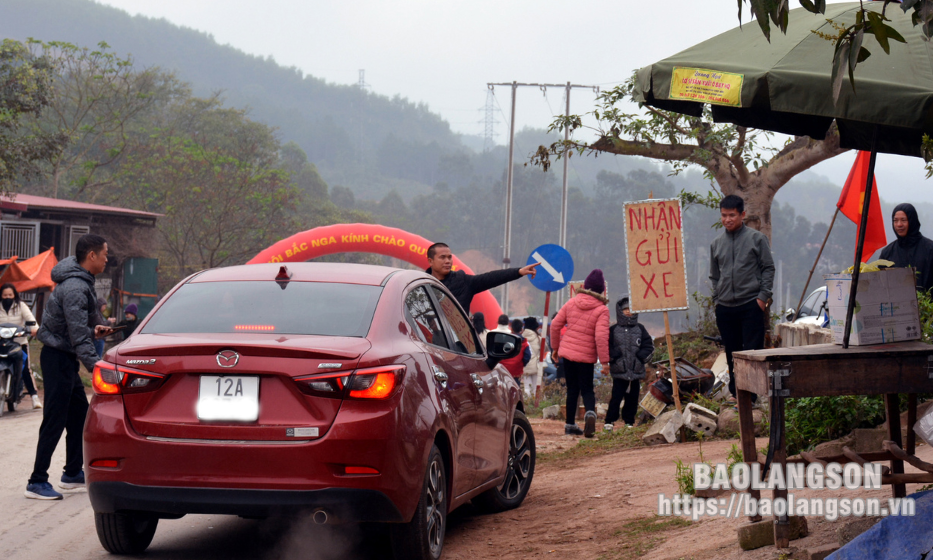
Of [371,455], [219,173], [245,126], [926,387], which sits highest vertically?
[245,126]

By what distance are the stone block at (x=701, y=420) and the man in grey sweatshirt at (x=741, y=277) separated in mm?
1015

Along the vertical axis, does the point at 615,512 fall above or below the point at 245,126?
below

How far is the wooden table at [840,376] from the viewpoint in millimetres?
3924

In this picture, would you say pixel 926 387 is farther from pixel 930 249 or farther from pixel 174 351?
pixel 930 249

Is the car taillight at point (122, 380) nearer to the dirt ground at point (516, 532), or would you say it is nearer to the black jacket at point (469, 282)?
the dirt ground at point (516, 532)

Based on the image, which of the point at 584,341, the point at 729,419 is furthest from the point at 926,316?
the point at 584,341

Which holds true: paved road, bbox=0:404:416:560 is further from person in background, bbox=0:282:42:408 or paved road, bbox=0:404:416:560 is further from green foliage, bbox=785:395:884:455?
person in background, bbox=0:282:42:408

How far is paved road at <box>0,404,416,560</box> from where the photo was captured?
5227 millimetres

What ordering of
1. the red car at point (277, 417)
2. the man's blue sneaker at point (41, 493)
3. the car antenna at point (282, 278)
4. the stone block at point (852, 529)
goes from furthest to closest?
the man's blue sneaker at point (41, 493)
the car antenna at point (282, 278)
the red car at point (277, 417)
the stone block at point (852, 529)

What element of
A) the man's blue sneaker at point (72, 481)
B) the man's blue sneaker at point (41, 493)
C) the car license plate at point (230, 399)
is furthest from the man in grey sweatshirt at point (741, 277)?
the man's blue sneaker at point (41, 493)

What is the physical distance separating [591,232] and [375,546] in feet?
320

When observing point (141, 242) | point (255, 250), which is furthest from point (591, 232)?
point (141, 242)

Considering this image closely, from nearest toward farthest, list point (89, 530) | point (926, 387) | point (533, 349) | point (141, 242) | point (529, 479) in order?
point (926, 387) → point (89, 530) → point (529, 479) → point (533, 349) → point (141, 242)

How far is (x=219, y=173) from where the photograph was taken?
43719mm
